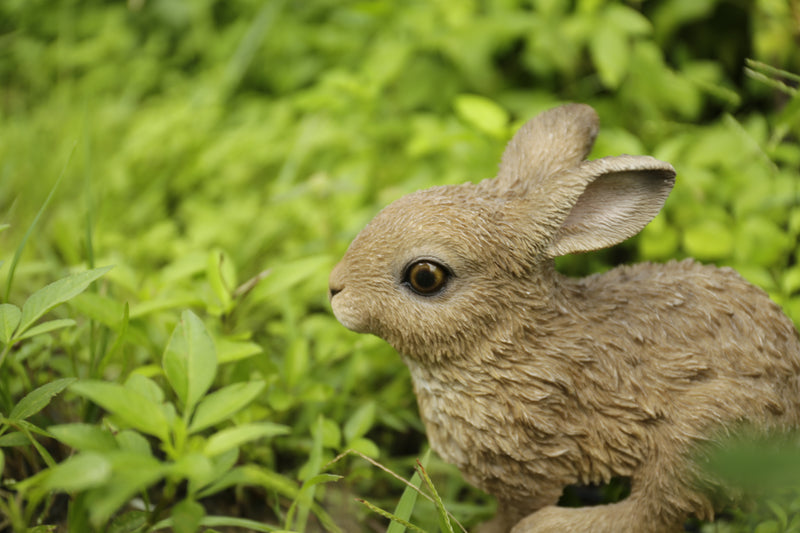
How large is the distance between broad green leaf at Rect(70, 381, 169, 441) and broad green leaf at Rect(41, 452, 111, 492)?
11 cm

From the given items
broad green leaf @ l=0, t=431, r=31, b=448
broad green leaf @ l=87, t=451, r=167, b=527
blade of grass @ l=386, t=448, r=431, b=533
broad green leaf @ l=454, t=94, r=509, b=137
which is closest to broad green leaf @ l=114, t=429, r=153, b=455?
broad green leaf @ l=87, t=451, r=167, b=527

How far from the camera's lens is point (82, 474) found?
105 cm

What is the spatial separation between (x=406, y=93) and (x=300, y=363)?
192cm

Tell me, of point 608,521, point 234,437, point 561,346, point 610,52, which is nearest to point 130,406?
point 234,437

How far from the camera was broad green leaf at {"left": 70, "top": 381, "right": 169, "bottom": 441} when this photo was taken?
3.81ft

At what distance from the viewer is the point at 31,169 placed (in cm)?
332

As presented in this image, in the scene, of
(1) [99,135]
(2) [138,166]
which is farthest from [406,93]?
(1) [99,135]

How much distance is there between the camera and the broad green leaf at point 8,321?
4.65ft

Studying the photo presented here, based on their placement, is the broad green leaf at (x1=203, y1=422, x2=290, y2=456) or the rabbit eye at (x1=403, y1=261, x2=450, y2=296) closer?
the broad green leaf at (x1=203, y1=422, x2=290, y2=456)

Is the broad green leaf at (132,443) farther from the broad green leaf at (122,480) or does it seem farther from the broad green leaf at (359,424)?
the broad green leaf at (359,424)

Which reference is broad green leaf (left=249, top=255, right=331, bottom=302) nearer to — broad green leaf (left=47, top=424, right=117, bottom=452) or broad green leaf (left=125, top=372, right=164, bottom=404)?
broad green leaf (left=125, top=372, right=164, bottom=404)

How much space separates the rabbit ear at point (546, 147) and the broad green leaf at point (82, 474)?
104cm

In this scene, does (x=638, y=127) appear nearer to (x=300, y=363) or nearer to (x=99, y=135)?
(x=300, y=363)

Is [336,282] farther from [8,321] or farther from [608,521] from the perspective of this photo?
[608,521]
